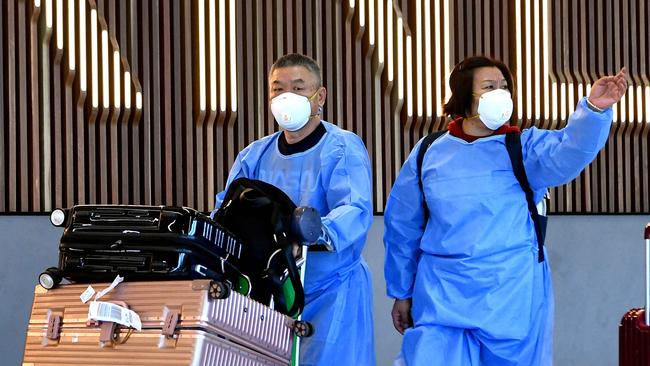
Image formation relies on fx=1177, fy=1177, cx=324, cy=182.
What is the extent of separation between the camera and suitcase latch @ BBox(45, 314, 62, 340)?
307 centimetres

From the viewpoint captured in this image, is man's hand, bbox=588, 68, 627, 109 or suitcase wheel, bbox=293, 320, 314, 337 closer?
suitcase wheel, bbox=293, 320, 314, 337

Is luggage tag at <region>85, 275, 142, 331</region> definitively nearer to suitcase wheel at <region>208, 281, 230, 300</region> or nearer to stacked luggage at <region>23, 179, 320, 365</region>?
stacked luggage at <region>23, 179, 320, 365</region>

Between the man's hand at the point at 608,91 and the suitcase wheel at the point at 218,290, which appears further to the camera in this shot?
the man's hand at the point at 608,91

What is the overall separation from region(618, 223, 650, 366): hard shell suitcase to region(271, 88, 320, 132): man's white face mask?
1173 mm

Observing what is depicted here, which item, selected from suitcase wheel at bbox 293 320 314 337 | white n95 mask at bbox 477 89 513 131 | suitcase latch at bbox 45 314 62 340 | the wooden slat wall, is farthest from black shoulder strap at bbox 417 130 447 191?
the wooden slat wall

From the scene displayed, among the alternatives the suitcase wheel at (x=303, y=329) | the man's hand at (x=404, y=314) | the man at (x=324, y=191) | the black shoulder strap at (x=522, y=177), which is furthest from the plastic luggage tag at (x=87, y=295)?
the black shoulder strap at (x=522, y=177)

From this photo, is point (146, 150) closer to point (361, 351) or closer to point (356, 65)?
point (356, 65)

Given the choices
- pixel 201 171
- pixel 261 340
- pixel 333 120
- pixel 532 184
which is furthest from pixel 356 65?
pixel 261 340

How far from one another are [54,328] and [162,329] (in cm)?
35

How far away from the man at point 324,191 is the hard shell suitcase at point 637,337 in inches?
33.8

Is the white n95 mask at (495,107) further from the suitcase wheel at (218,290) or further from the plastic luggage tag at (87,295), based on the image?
the plastic luggage tag at (87,295)

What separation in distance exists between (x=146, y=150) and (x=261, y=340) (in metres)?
3.28

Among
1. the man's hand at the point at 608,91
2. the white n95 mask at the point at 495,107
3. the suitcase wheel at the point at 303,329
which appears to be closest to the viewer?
the suitcase wheel at the point at 303,329

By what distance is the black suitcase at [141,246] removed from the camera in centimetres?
300
